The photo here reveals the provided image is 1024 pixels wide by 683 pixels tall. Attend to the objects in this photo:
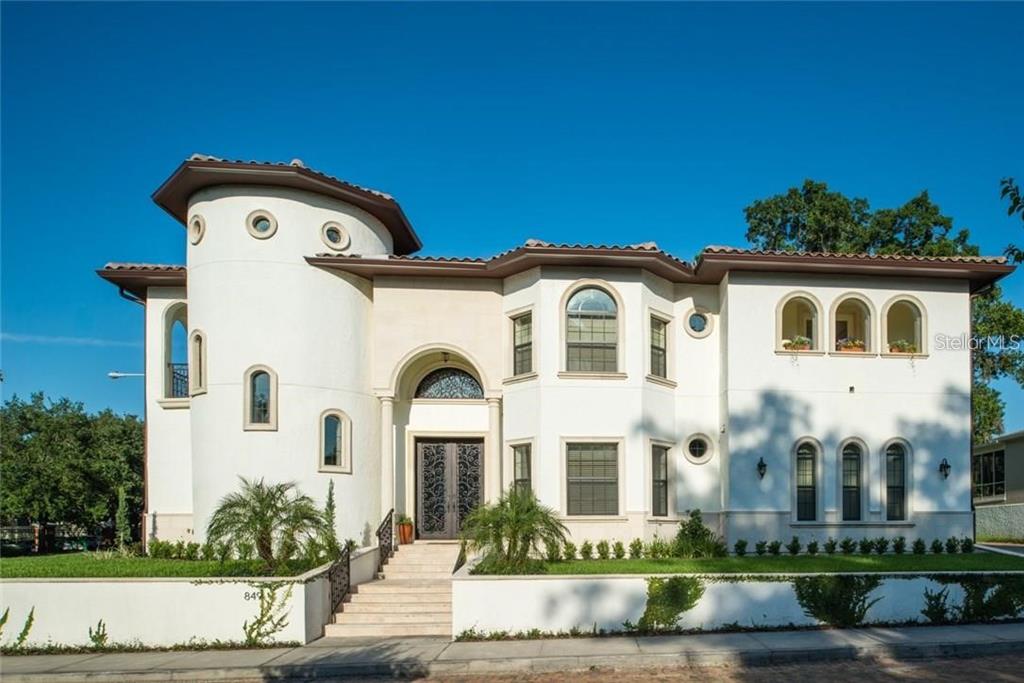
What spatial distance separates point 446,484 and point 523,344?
3857mm

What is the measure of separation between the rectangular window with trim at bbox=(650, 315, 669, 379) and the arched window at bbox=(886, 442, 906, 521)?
5160mm

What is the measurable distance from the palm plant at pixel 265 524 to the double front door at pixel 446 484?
171 inches

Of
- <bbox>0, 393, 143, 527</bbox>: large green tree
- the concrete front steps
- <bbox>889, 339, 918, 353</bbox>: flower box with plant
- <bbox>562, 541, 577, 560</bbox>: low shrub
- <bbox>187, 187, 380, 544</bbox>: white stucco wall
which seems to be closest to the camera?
the concrete front steps

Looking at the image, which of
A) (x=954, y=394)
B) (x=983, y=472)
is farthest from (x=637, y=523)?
(x=983, y=472)

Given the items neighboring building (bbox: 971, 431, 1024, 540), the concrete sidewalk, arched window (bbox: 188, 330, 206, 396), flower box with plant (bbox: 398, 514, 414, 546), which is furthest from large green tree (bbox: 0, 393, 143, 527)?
neighboring building (bbox: 971, 431, 1024, 540)

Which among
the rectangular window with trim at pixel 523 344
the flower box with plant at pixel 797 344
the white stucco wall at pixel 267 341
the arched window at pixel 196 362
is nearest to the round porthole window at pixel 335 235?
the white stucco wall at pixel 267 341

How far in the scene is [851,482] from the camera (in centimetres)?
1783

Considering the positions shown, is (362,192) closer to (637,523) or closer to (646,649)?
(637,523)

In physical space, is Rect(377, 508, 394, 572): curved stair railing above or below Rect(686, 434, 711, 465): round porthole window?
below

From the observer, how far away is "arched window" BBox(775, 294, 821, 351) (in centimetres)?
1791

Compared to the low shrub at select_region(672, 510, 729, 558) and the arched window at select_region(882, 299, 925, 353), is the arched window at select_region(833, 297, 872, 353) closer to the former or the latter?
the arched window at select_region(882, 299, 925, 353)

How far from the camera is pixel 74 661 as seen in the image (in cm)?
1207

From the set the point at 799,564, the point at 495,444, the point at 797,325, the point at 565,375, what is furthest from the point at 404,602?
the point at 797,325

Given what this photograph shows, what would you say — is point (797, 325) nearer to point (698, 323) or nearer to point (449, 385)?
point (698, 323)
